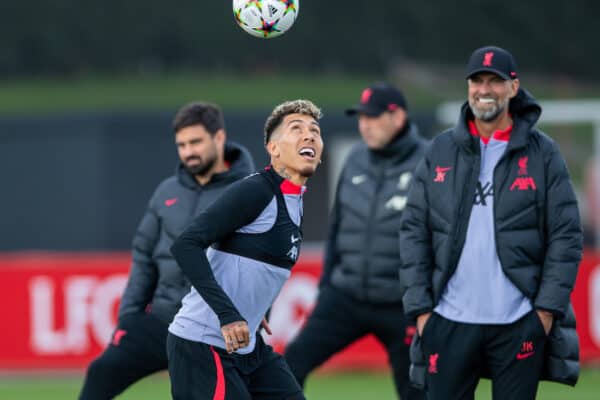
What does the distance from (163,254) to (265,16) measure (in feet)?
4.97

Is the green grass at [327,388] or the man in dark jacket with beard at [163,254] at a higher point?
the man in dark jacket with beard at [163,254]

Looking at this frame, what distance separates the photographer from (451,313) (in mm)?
→ 6688

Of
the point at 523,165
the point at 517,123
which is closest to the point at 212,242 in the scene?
the point at 523,165

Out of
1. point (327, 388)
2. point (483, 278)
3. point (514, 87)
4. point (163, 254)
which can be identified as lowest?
point (327, 388)

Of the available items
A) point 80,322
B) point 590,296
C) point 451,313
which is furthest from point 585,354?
point 451,313

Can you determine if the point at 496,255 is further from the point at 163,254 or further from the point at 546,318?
the point at 163,254

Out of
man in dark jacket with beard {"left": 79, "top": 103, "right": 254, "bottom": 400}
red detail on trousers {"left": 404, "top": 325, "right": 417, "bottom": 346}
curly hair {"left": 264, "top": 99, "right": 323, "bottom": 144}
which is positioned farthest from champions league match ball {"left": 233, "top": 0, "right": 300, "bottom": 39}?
red detail on trousers {"left": 404, "top": 325, "right": 417, "bottom": 346}

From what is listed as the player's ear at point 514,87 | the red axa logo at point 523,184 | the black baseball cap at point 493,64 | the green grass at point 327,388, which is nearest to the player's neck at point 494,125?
the player's ear at point 514,87

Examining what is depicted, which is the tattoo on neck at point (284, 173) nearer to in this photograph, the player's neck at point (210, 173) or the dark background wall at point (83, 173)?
the player's neck at point (210, 173)

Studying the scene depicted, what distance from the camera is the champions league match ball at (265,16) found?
7361 mm

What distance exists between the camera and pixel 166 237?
7410mm

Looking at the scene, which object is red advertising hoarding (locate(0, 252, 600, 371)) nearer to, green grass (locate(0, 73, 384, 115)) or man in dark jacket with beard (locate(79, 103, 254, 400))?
man in dark jacket with beard (locate(79, 103, 254, 400))

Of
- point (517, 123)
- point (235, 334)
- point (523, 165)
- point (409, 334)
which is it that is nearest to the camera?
point (235, 334)

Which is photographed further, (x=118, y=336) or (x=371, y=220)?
(x=371, y=220)
